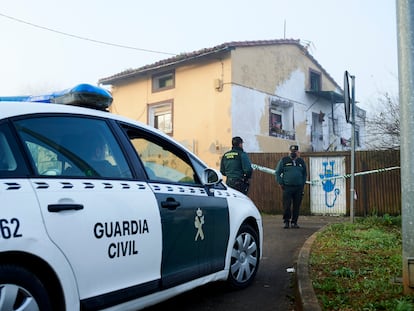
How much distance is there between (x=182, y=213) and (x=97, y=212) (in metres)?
0.95

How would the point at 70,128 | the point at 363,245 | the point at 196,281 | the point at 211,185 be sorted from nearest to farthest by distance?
the point at 70,128 → the point at 196,281 → the point at 211,185 → the point at 363,245

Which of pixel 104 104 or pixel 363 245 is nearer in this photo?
pixel 104 104

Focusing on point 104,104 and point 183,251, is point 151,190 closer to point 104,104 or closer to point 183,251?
point 183,251

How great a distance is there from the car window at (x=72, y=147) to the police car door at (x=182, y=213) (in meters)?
0.29

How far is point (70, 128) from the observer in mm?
3023

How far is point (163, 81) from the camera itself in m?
18.2

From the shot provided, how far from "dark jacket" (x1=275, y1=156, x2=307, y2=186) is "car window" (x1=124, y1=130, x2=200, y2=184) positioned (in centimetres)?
535

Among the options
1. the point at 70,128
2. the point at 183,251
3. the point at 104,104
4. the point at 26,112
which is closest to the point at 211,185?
the point at 183,251

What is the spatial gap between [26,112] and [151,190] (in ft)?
3.49

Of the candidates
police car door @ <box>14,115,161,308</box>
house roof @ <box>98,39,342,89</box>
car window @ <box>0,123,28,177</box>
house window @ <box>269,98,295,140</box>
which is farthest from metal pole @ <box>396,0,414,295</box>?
house window @ <box>269,98,295,140</box>

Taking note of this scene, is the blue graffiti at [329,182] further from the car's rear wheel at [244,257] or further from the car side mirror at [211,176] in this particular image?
the car side mirror at [211,176]

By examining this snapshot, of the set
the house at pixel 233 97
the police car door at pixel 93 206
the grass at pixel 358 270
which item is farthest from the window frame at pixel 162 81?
the police car door at pixel 93 206

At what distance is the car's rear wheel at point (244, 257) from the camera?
176 inches

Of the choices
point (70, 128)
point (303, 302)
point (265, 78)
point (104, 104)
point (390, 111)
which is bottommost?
point (303, 302)
